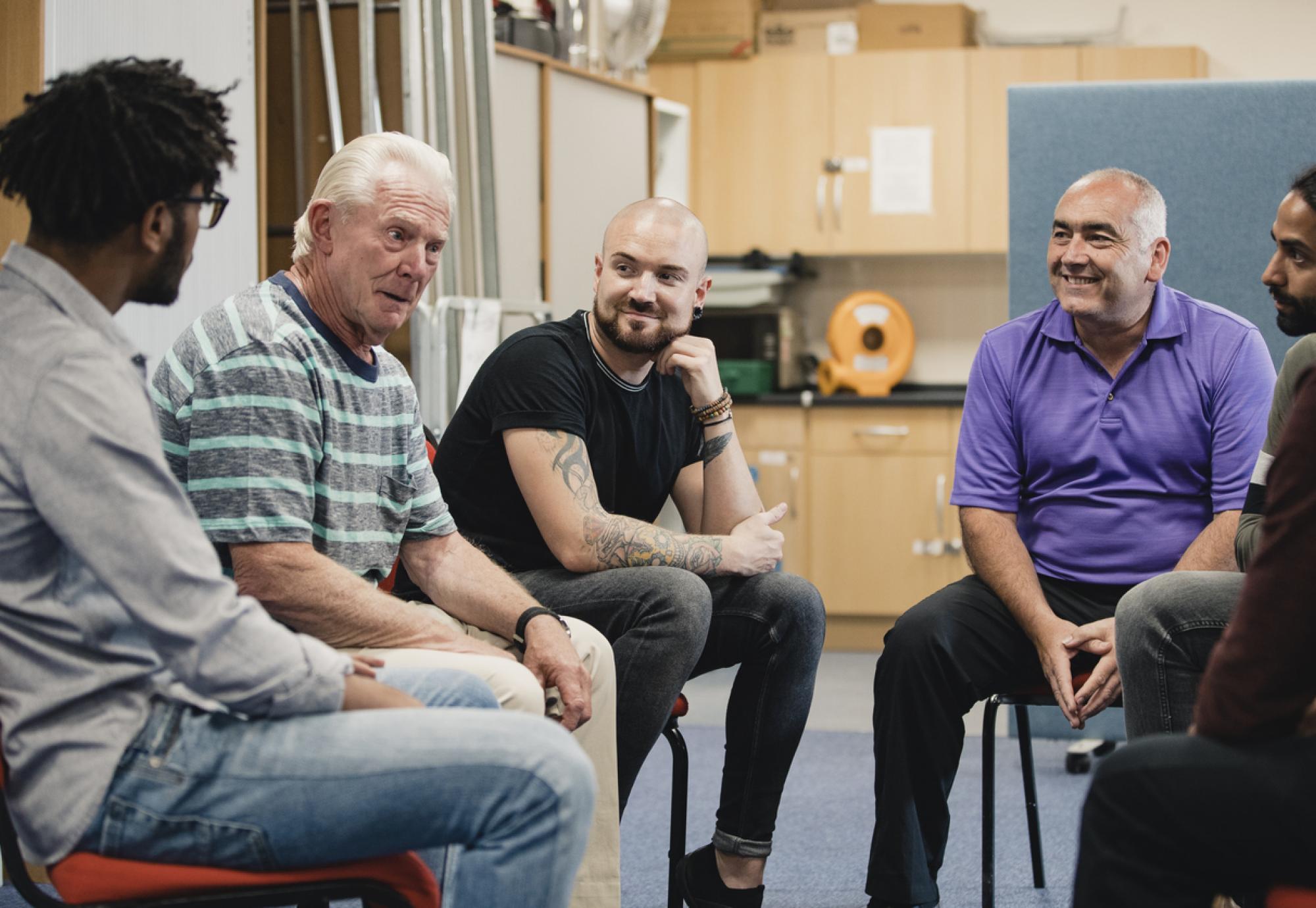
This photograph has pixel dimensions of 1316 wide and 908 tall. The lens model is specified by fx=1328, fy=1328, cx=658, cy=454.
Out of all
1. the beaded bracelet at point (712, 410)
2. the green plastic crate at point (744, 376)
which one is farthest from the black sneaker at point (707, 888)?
the green plastic crate at point (744, 376)

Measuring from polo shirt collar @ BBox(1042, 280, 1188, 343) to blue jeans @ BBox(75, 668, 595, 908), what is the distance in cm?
140

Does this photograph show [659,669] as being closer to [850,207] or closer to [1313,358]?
[1313,358]

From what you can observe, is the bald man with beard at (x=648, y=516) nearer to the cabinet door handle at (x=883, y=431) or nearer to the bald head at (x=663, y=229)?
the bald head at (x=663, y=229)

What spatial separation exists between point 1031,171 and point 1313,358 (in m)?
1.31

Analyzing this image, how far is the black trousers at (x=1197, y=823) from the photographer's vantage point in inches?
41.9

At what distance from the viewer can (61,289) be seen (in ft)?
3.67

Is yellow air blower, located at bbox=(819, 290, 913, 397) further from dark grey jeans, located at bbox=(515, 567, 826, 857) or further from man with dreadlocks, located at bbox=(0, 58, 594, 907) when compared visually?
man with dreadlocks, located at bbox=(0, 58, 594, 907)

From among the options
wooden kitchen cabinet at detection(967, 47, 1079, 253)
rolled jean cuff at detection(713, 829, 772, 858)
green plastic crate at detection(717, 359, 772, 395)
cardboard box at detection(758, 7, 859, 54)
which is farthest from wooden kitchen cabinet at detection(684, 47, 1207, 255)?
rolled jean cuff at detection(713, 829, 772, 858)

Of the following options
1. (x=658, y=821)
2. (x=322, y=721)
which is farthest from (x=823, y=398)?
(x=322, y=721)

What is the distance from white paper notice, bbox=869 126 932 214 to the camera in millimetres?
5082

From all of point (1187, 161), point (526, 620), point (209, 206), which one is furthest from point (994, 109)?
point (209, 206)

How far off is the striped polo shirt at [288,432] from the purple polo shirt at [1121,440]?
101 centimetres

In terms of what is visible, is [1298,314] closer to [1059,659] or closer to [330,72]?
[1059,659]

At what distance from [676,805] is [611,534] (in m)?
0.44
